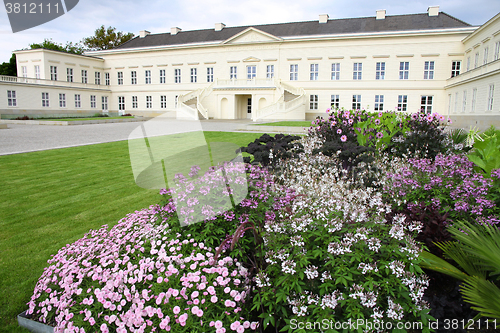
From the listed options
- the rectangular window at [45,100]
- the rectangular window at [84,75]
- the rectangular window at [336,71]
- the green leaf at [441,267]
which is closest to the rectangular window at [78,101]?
the rectangular window at [84,75]

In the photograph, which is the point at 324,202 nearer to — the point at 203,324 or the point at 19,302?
the point at 203,324

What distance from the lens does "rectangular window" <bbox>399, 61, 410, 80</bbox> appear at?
36.8 meters

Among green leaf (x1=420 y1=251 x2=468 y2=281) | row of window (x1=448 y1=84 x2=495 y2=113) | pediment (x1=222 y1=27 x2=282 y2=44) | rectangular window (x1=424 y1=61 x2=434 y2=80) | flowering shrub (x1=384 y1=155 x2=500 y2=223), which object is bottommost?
green leaf (x1=420 y1=251 x2=468 y2=281)

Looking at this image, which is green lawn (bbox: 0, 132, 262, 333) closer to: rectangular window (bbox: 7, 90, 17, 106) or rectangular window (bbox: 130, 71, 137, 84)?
rectangular window (bbox: 7, 90, 17, 106)

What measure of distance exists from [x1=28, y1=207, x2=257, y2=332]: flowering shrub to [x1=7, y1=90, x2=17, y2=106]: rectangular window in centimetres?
4278

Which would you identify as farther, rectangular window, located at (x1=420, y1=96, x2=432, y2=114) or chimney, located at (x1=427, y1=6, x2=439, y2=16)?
chimney, located at (x1=427, y1=6, x2=439, y2=16)

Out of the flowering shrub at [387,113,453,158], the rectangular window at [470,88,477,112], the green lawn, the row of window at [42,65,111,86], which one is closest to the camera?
the green lawn

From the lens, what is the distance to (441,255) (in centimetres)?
303

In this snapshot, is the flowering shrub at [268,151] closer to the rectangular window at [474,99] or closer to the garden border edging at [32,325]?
the garden border edging at [32,325]

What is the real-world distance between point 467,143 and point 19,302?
870 centimetres

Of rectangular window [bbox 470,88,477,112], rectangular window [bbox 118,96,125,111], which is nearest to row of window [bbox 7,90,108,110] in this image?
rectangular window [bbox 118,96,125,111]

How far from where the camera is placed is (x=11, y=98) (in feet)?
122

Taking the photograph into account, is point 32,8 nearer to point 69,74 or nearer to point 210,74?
point 210,74

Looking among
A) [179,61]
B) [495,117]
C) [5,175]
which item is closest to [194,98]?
[179,61]
